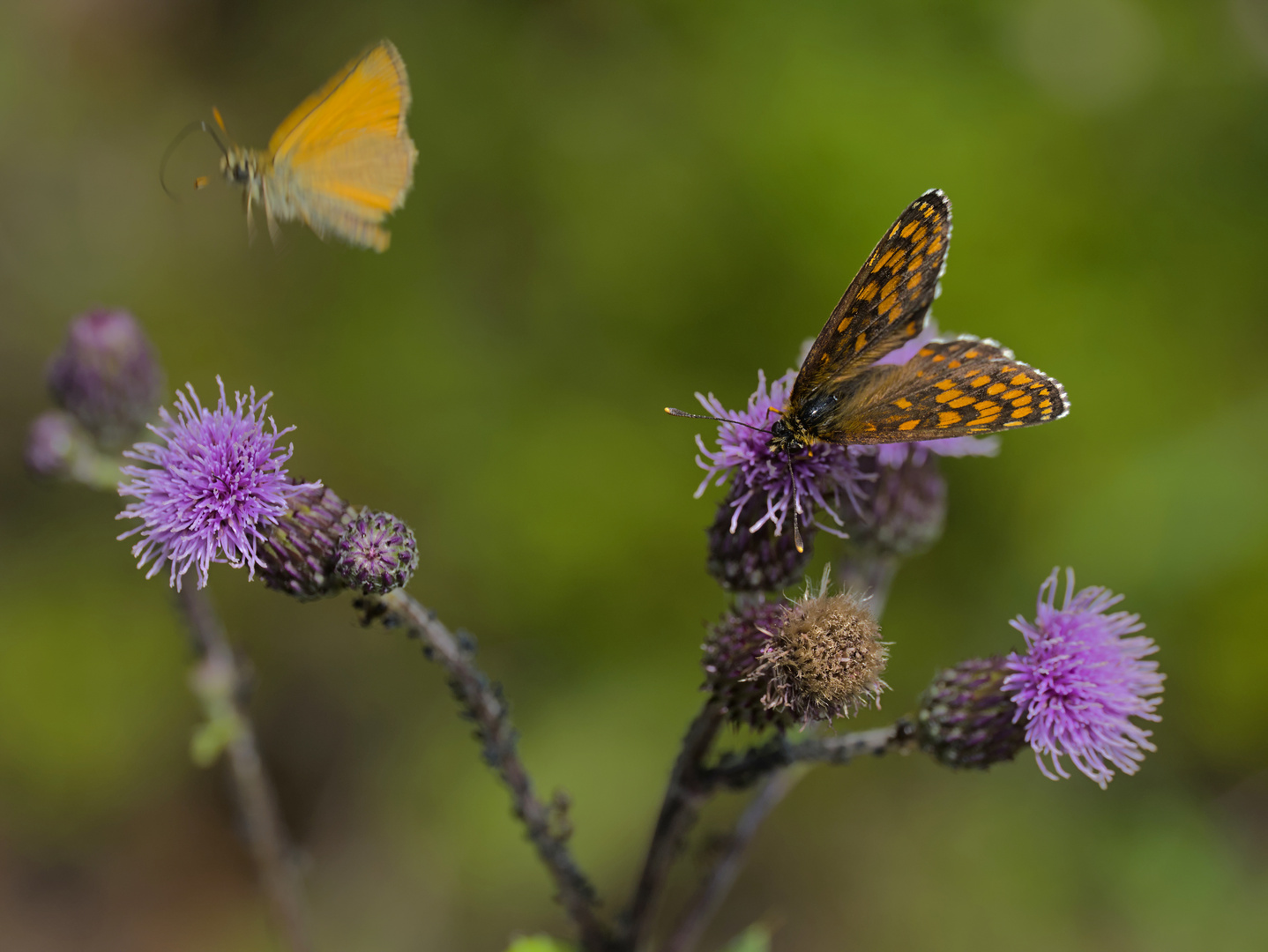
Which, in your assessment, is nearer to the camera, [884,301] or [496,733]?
[496,733]

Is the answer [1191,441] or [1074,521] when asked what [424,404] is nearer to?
[1074,521]

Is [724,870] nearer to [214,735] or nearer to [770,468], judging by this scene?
[770,468]

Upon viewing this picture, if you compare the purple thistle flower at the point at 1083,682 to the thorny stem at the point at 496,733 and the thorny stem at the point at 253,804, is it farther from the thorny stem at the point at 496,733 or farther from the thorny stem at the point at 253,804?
the thorny stem at the point at 253,804

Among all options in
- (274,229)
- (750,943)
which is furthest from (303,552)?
(750,943)

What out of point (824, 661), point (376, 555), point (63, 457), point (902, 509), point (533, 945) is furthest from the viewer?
point (63, 457)

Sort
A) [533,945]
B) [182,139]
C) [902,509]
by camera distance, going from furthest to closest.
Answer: [182,139] → [902,509] → [533,945]

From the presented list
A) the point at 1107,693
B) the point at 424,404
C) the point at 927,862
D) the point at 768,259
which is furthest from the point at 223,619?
the point at 1107,693

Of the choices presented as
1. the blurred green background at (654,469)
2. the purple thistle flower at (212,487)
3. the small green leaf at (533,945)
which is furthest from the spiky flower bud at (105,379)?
the small green leaf at (533,945)
